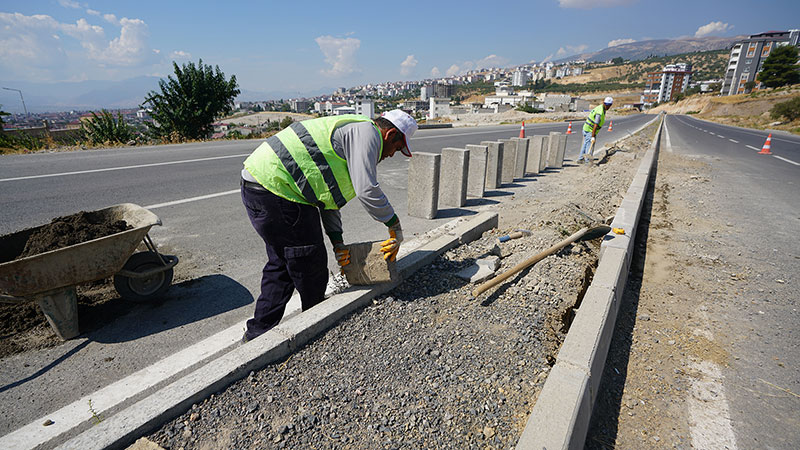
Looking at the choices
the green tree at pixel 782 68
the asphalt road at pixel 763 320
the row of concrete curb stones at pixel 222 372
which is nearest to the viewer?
the row of concrete curb stones at pixel 222 372

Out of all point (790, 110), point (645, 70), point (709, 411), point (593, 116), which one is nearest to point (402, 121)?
point (709, 411)

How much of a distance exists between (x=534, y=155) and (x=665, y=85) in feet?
466

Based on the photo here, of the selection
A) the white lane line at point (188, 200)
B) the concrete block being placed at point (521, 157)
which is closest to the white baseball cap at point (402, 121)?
the white lane line at point (188, 200)

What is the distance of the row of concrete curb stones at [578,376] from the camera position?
1.81 metres

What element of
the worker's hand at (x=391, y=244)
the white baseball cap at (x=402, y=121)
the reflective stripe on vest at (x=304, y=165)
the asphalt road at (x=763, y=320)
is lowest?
the asphalt road at (x=763, y=320)

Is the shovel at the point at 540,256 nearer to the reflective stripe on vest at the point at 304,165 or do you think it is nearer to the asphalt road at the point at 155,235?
the reflective stripe on vest at the point at 304,165

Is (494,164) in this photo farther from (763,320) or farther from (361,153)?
(361,153)

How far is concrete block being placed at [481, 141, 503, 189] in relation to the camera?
8016 millimetres

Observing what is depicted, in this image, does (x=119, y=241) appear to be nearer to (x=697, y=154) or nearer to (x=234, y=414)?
(x=234, y=414)

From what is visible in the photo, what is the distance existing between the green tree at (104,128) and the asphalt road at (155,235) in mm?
5982

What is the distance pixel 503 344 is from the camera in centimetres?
267

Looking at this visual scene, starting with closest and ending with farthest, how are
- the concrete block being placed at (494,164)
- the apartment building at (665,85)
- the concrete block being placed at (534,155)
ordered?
1. the concrete block being placed at (494,164)
2. the concrete block being placed at (534,155)
3. the apartment building at (665,85)

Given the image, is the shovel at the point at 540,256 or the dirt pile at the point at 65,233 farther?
the shovel at the point at 540,256

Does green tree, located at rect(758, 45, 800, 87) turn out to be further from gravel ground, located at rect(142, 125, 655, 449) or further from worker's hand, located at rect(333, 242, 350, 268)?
worker's hand, located at rect(333, 242, 350, 268)
